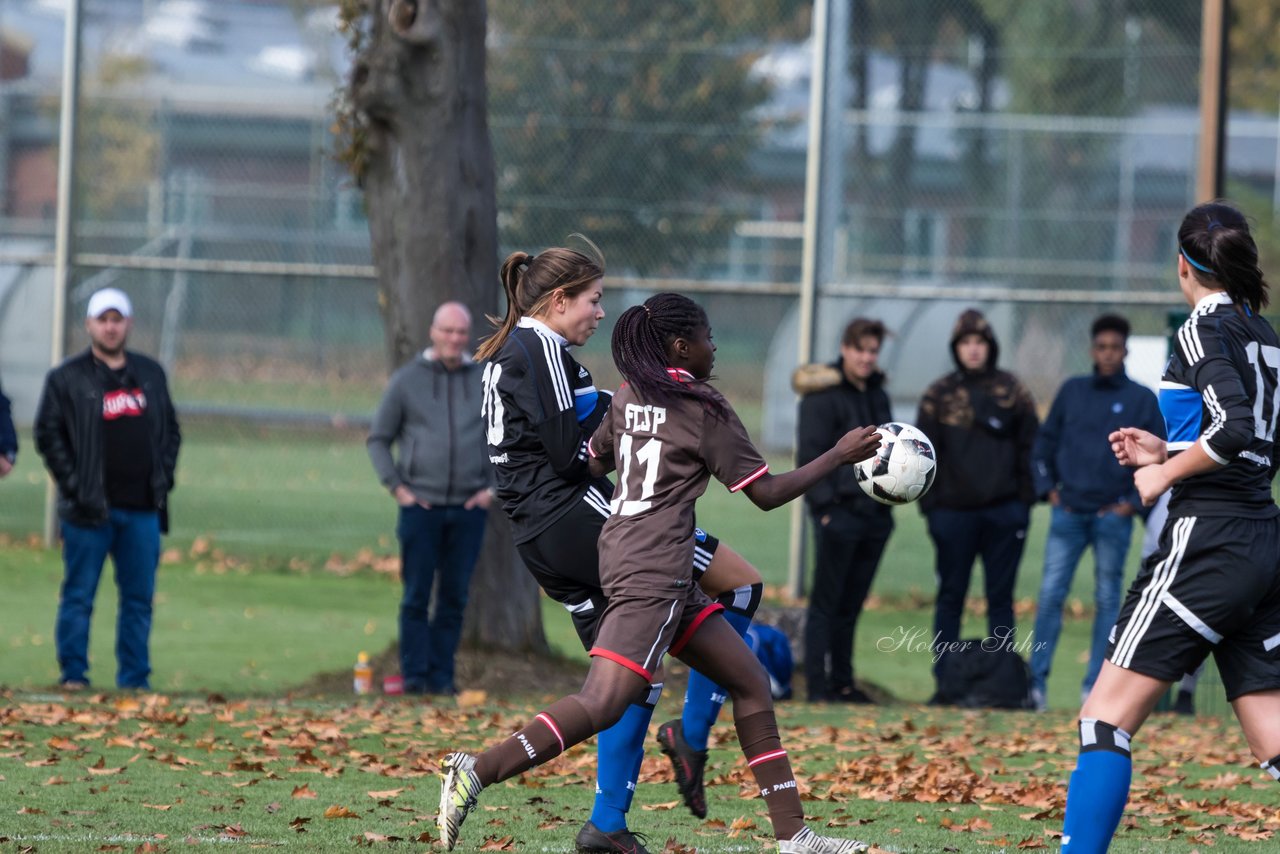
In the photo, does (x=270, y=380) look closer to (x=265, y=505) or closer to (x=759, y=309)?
(x=265, y=505)

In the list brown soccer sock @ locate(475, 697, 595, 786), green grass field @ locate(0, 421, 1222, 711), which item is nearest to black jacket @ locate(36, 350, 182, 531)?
green grass field @ locate(0, 421, 1222, 711)

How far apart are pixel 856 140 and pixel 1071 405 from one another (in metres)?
5.76

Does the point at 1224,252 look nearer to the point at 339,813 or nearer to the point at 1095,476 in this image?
the point at 339,813

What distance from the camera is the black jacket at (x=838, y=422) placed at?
10.8 meters

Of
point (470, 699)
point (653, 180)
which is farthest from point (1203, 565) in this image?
point (653, 180)

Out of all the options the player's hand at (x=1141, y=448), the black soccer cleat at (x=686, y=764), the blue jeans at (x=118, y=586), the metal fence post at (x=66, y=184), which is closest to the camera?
the player's hand at (x=1141, y=448)

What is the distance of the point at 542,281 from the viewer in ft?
19.1

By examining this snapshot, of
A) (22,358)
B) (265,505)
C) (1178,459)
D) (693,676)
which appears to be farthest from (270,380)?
(1178,459)

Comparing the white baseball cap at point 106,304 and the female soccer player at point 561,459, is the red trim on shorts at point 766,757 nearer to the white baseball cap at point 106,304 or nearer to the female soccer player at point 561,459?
the female soccer player at point 561,459

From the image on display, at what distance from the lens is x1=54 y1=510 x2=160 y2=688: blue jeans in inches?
398

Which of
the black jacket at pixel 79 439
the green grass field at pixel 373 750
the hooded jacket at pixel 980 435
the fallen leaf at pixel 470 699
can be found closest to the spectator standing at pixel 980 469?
the hooded jacket at pixel 980 435

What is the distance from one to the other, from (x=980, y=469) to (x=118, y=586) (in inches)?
211

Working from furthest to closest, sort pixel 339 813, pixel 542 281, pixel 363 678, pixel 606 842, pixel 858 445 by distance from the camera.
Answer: pixel 363 678 → pixel 339 813 → pixel 542 281 → pixel 606 842 → pixel 858 445

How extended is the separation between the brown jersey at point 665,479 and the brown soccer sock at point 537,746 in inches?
16.2
